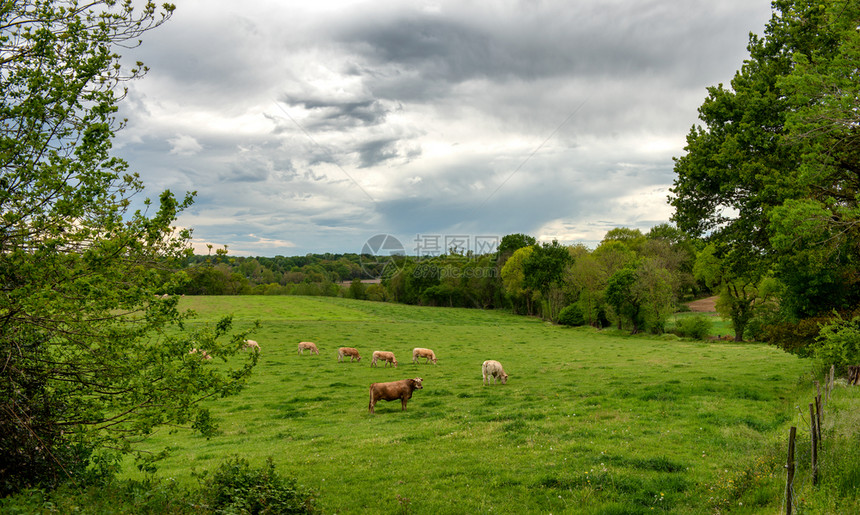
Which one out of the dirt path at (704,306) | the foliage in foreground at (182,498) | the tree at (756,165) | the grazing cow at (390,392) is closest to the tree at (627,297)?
the dirt path at (704,306)

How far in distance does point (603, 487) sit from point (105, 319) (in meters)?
10.0

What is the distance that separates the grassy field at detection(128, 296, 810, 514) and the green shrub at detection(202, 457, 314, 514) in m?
0.89

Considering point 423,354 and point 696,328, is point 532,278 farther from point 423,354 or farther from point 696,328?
point 423,354

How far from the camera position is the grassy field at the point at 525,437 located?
922cm

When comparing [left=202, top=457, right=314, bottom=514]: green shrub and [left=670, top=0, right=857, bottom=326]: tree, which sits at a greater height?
[left=670, top=0, right=857, bottom=326]: tree

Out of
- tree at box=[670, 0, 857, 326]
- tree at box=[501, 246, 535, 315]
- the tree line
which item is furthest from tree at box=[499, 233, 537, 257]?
tree at box=[670, 0, 857, 326]

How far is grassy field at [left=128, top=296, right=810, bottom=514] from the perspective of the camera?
9.22m

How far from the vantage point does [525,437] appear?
535 inches

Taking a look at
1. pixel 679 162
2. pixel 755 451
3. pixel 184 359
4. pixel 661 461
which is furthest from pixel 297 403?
pixel 679 162

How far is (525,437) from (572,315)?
62.4 meters

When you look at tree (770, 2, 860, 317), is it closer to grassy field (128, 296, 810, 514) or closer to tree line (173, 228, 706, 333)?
grassy field (128, 296, 810, 514)

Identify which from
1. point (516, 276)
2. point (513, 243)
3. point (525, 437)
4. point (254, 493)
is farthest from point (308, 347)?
point (513, 243)

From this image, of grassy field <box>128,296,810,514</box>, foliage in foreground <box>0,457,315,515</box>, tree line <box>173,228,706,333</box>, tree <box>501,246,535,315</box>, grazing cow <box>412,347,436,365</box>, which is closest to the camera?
foliage in foreground <box>0,457,315,515</box>

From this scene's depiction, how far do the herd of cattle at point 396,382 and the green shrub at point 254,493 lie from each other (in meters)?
10.4
